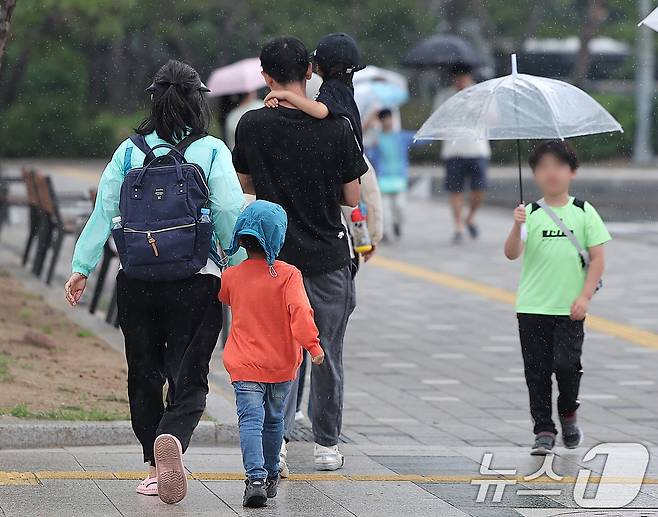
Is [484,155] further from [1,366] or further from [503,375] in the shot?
[1,366]

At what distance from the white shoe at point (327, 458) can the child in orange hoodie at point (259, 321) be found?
0.78 m

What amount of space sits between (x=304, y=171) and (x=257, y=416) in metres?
1.12

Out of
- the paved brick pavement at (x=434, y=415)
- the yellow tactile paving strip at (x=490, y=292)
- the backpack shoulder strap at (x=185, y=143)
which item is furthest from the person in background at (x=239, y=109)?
the backpack shoulder strap at (x=185, y=143)

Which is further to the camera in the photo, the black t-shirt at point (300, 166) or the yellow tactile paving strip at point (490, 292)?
the yellow tactile paving strip at point (490, 292)

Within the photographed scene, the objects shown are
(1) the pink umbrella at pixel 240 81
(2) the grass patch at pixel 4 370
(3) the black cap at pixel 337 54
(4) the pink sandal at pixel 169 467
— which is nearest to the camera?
(4) the pink sandal at pixel 169 467

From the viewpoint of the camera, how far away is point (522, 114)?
23.3 ft

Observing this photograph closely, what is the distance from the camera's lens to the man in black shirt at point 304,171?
20.4ft

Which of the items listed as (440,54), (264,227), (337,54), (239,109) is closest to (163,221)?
(264,227)

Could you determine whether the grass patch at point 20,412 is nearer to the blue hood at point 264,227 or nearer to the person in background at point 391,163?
the blue hood at point 264,227

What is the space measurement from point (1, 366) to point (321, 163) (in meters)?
2.97

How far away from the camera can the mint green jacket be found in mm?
5820

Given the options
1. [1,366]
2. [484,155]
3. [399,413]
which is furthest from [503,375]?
[484,155]

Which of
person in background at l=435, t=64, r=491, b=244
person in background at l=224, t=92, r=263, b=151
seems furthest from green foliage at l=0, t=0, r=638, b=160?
person in background at l=224, t=92, r=263, b=151

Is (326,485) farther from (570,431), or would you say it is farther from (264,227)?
(570,431)
